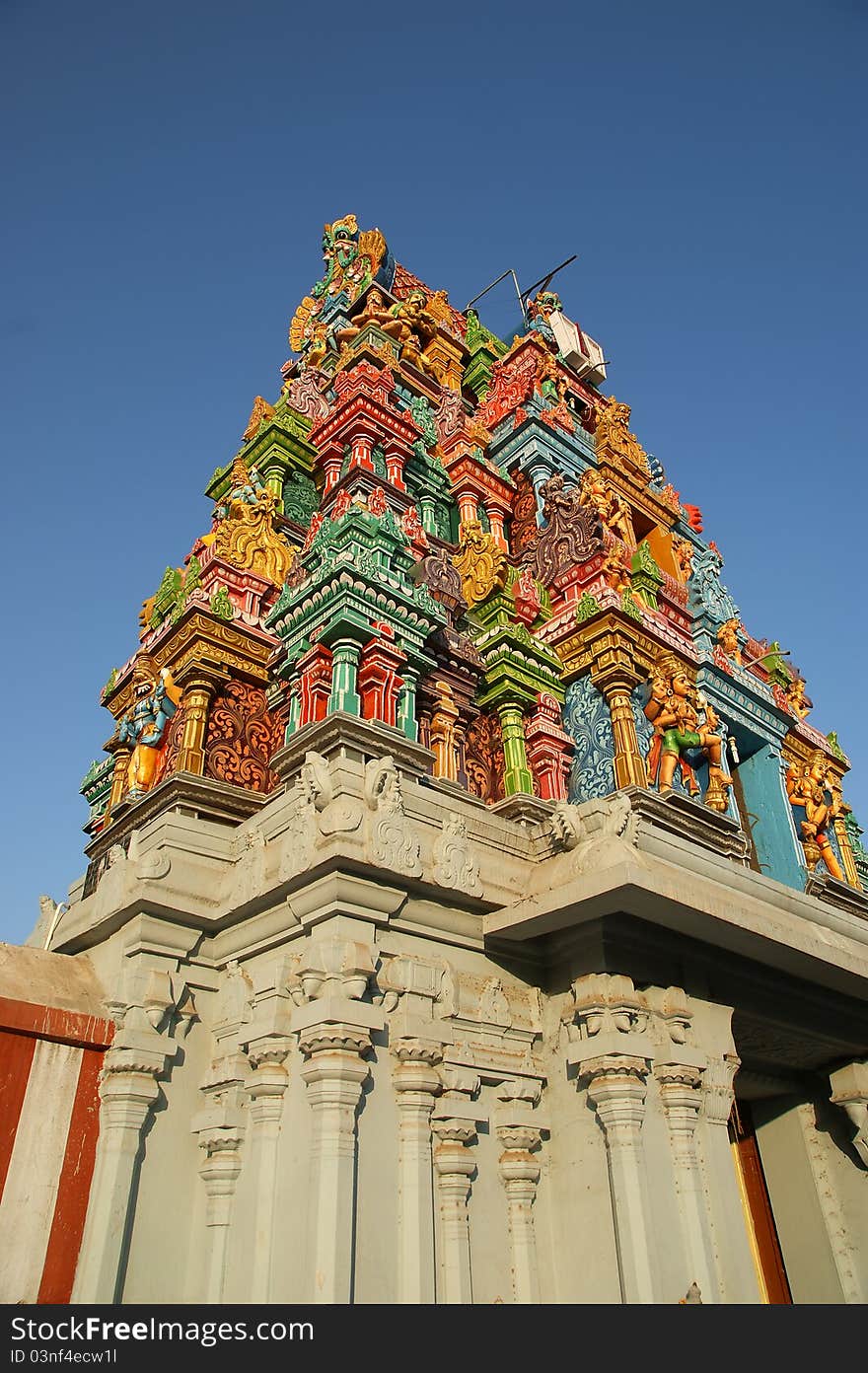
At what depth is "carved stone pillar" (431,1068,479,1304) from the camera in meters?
7.16

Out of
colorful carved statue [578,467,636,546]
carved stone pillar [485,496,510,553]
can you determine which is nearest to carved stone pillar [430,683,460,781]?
carved stone pillar [485,496,510,553]

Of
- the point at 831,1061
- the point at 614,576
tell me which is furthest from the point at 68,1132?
the point at 614,576

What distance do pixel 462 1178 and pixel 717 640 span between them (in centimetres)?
1208

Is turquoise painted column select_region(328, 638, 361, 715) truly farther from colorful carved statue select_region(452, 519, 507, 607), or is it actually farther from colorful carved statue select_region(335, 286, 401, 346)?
colorful carved statue select_region(335, 286, 401, 346)

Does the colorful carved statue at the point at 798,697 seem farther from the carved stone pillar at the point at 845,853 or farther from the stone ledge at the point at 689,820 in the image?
the stone ledge at the point at 689,820

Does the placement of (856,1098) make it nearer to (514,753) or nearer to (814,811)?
(514,753)

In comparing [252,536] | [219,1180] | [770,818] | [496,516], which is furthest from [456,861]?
[496,516]

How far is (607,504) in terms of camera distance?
16.1 m

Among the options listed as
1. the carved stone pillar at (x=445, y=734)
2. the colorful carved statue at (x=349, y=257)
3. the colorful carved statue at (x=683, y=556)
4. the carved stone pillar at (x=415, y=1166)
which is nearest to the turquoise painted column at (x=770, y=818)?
the colorful carved statue at (x=683, y=556)

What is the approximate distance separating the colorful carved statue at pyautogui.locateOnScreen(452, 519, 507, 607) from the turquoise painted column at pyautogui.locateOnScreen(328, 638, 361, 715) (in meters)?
4.00

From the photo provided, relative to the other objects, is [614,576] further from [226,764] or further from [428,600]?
[226,764]

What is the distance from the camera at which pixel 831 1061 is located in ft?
38.6

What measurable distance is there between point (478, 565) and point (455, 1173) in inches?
374

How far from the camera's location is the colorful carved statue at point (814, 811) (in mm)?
16797
